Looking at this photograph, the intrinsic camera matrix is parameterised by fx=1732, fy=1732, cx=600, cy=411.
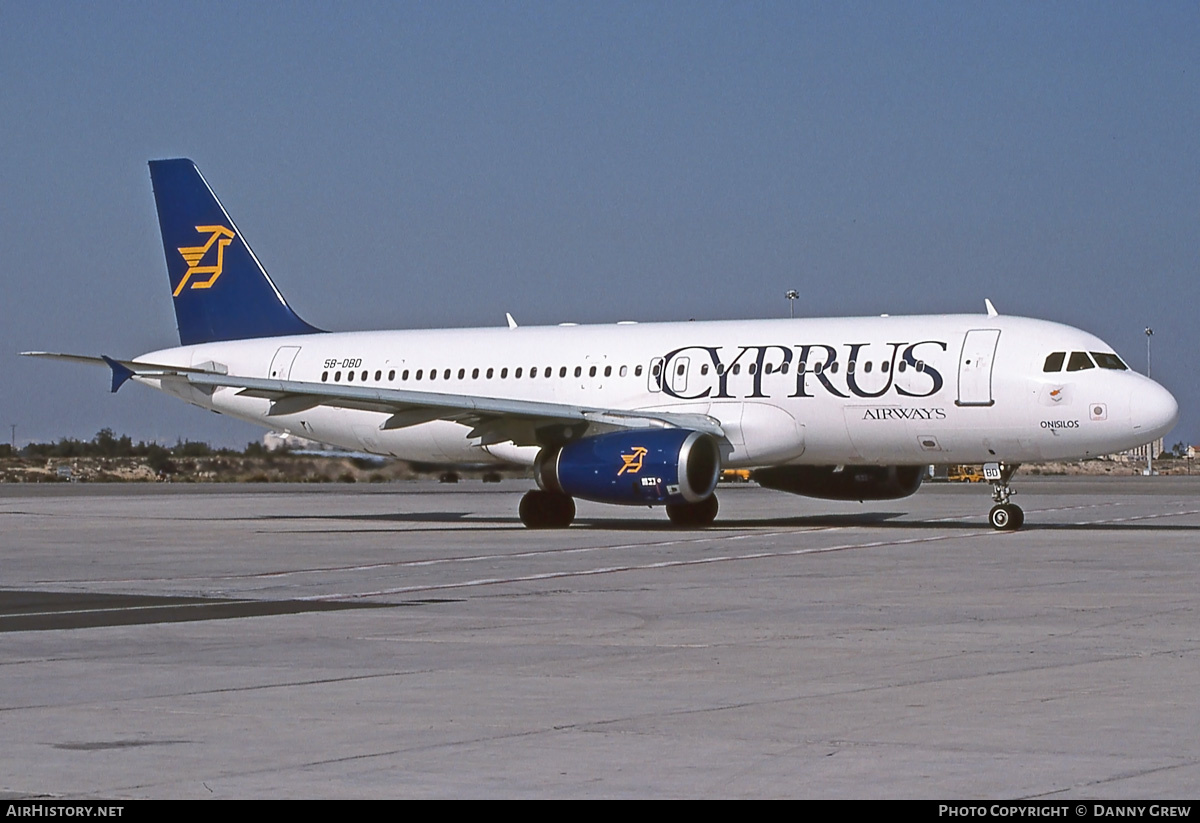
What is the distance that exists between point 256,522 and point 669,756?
26.4m

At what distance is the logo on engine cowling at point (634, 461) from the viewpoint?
2744 cm

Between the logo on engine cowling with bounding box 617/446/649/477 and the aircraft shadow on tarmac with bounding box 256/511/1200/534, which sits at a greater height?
the logo on engine cowling with bounding box 617/446/649/477

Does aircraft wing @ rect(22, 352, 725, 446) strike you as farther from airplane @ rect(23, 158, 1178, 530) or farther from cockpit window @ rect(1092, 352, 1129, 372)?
cockpit window @ rect(1092, 352, 1129, 372)

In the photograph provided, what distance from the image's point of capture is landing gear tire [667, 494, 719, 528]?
99.6ft

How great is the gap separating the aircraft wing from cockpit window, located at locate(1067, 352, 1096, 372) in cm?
580

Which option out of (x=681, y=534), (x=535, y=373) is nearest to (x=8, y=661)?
(x=681, y=534)

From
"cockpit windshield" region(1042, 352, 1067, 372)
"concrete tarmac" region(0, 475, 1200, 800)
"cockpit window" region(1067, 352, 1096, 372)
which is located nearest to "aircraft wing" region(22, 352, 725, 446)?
"concrete tarmac" region(0, 475, 1200, 800)

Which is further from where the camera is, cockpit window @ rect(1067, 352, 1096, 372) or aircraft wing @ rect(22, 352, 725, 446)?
aircraft wing @ rect(22, 352, 725, 446)

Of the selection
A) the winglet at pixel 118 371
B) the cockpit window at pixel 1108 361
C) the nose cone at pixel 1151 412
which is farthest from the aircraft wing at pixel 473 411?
the nose cone at pixel 1151 412

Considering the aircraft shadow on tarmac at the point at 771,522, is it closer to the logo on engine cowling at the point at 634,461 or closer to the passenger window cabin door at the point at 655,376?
the logo on engine cowling at the point at 634,461

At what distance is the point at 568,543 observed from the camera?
25.3 metres

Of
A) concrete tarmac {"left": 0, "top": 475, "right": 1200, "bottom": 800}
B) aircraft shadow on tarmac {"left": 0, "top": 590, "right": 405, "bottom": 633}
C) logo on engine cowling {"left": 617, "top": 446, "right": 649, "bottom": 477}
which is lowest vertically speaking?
concrete tarmac {"left": 0, "top": 475, "right": 1200, "bottom": 800}

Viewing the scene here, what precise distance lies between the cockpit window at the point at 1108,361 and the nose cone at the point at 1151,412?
0.80 m
